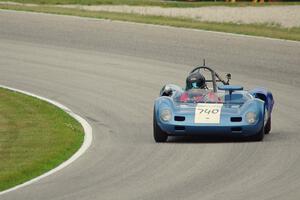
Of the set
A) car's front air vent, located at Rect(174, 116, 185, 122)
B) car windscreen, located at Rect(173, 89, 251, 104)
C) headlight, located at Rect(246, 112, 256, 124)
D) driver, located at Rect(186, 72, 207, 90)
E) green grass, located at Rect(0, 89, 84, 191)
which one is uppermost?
driver, located at Rect(186, 72, 207, 90)

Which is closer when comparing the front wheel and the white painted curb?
the white painted curb

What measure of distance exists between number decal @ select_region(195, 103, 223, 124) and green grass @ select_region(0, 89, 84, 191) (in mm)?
1741

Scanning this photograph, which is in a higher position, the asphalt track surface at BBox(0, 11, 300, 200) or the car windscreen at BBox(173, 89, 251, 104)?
the car windscreen at BBox(173, 89, 251, 104)

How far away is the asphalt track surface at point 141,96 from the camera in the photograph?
540 inches

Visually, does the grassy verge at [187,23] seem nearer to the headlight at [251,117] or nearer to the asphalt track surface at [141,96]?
the asphalt track surface at [141,96]

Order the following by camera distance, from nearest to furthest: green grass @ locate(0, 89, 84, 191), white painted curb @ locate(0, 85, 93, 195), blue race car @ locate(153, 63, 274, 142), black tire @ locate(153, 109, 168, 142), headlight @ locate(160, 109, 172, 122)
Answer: white painted curb @ locate(0, 85, 93, 195), green grass @ locate(0, 89, 84, 191), blue race car @ locate(153, 63, 274, 142), headlight @ locate(160, 109, 172, 122), black tire @ locate(153, 109, 168, 142)

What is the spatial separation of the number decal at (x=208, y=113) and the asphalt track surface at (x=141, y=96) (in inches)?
13.5

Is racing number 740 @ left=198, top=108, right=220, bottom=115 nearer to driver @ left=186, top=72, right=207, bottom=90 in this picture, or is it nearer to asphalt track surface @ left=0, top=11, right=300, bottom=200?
asphalt track surface @ left=0, top=11, right=300, bottom=200

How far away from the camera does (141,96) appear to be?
71.7ft

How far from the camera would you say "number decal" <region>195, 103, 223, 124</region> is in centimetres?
1664

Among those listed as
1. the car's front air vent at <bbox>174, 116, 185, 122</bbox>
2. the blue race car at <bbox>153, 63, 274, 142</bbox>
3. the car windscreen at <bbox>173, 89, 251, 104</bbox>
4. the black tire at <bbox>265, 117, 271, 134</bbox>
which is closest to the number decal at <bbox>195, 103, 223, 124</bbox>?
the blue race car at <bbox>153, 63, 274, 142</bbox>

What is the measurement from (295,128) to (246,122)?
1.79 m

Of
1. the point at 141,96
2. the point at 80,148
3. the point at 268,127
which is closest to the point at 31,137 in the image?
the point at 80,148

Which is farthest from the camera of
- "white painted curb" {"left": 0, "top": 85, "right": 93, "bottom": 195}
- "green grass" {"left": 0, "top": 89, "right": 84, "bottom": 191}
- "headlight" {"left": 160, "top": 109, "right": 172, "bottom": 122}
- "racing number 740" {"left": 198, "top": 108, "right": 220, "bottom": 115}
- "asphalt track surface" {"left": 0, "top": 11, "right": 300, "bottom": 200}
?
"headlight" {"left": 160, "top": 109, "right": 172, "bottom": 122}
